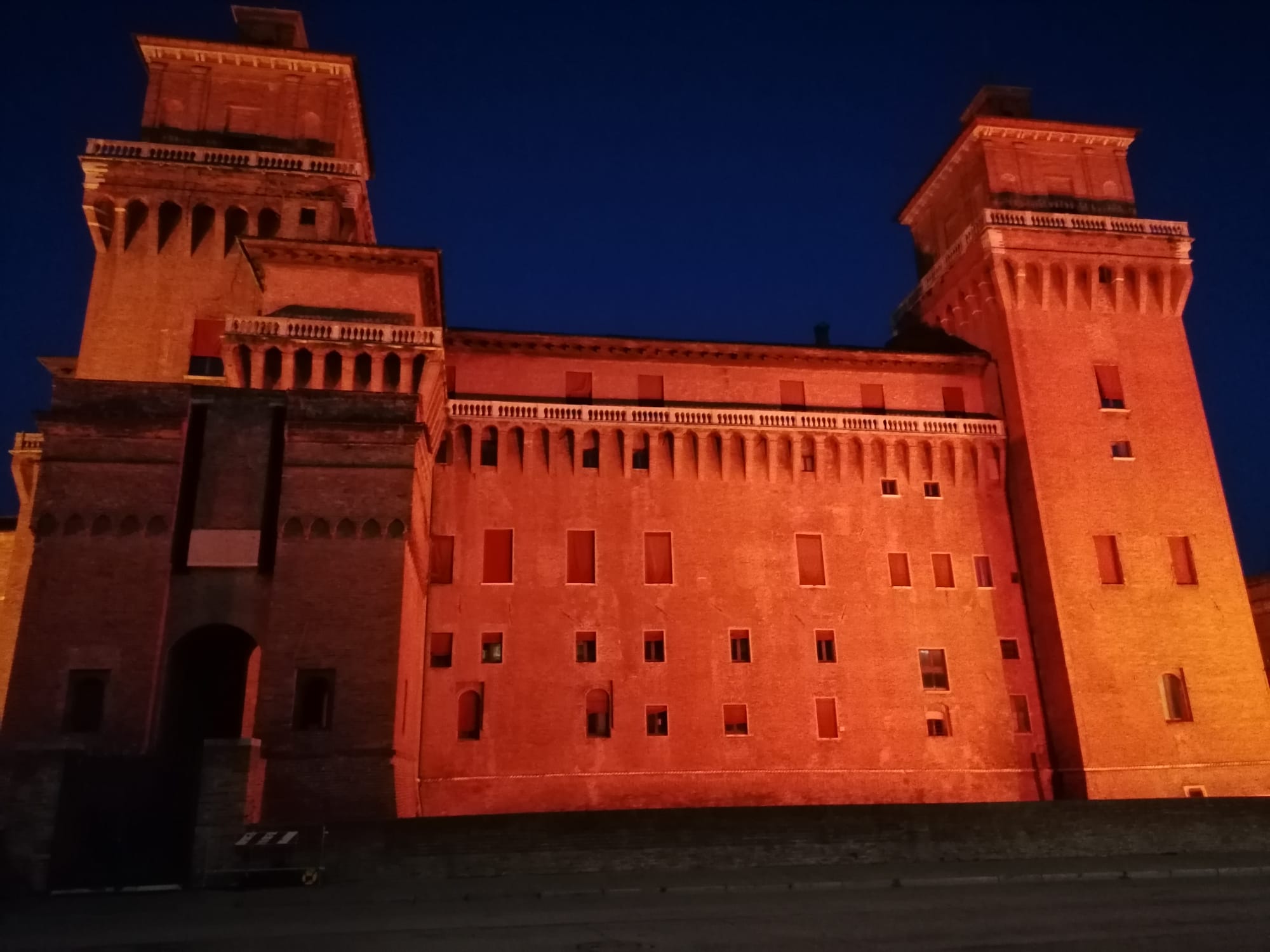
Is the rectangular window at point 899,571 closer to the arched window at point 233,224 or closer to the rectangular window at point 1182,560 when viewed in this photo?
the rectangular window at point 1182,560

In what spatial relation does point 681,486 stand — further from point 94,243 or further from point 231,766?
point 94,243

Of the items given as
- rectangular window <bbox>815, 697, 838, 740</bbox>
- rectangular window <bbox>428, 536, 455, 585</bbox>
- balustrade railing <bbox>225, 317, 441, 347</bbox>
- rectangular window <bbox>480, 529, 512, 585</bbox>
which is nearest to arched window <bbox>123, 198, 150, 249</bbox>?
balustrade railing <bbox>225, 317, 441, 347</bbox>

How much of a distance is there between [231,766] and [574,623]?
14.5 m

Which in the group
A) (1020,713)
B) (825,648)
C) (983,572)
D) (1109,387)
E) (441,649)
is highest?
(1109,387)

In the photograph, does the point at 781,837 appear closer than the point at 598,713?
Yes

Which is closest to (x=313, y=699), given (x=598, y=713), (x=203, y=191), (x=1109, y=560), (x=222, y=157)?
(x=598, y=713)

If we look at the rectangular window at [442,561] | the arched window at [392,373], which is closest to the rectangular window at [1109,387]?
the rectangular window at [442,561]

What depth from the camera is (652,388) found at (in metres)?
33.7

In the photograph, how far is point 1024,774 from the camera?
3000cm

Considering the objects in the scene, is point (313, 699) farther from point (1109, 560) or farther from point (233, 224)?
point (1109, 560)

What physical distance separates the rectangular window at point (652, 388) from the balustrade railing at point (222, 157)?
12307 millimetres

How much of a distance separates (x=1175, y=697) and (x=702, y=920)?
2444 centimetres

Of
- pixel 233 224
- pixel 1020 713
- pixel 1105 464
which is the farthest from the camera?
pixel 1105 464

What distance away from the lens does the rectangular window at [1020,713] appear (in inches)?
1206
